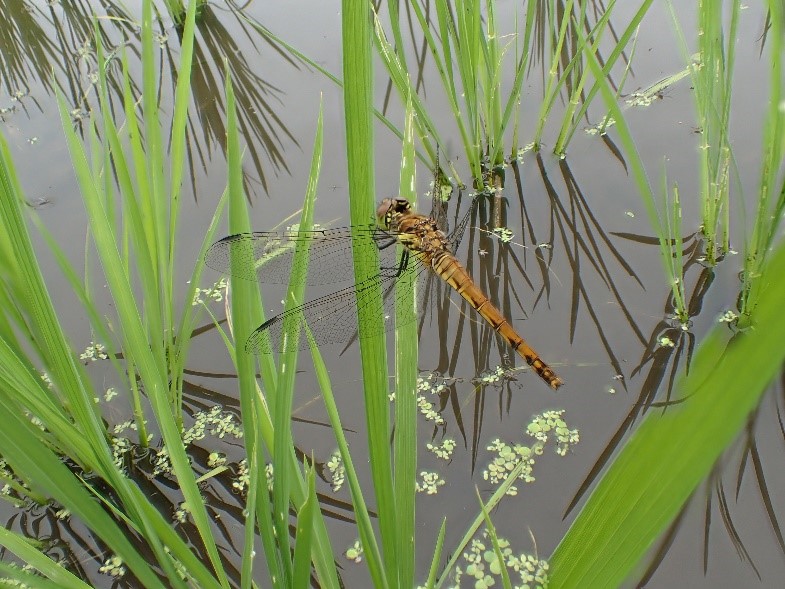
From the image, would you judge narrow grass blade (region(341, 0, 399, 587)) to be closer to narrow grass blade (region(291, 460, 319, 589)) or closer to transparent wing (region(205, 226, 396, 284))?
narrow grass blade (region(291, 460, 319, 589))

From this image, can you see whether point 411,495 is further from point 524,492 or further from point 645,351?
point 645,351

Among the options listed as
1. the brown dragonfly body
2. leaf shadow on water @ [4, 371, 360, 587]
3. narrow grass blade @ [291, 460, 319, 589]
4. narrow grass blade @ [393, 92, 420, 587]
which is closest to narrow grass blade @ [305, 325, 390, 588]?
narrow grass blade @ [393, 92, 420, 587]

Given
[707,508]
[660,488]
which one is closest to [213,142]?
[707,508]

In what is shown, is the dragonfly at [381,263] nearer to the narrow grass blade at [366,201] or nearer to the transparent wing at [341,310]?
the transparent wing at [341,310]

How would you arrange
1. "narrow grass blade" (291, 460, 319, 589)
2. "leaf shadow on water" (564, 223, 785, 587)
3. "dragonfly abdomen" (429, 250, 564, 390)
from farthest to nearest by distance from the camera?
"dragonfly abdomen" (429, 250, 564, 390)
"leaf shadow on water" (564, 223, 785, 587)
"narrow grass blade" (291, 460, 319, 589)

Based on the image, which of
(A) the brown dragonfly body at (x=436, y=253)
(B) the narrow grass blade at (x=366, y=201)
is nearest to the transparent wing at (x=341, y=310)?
(A) the brown dragonfly body at (x=436, y=253)
